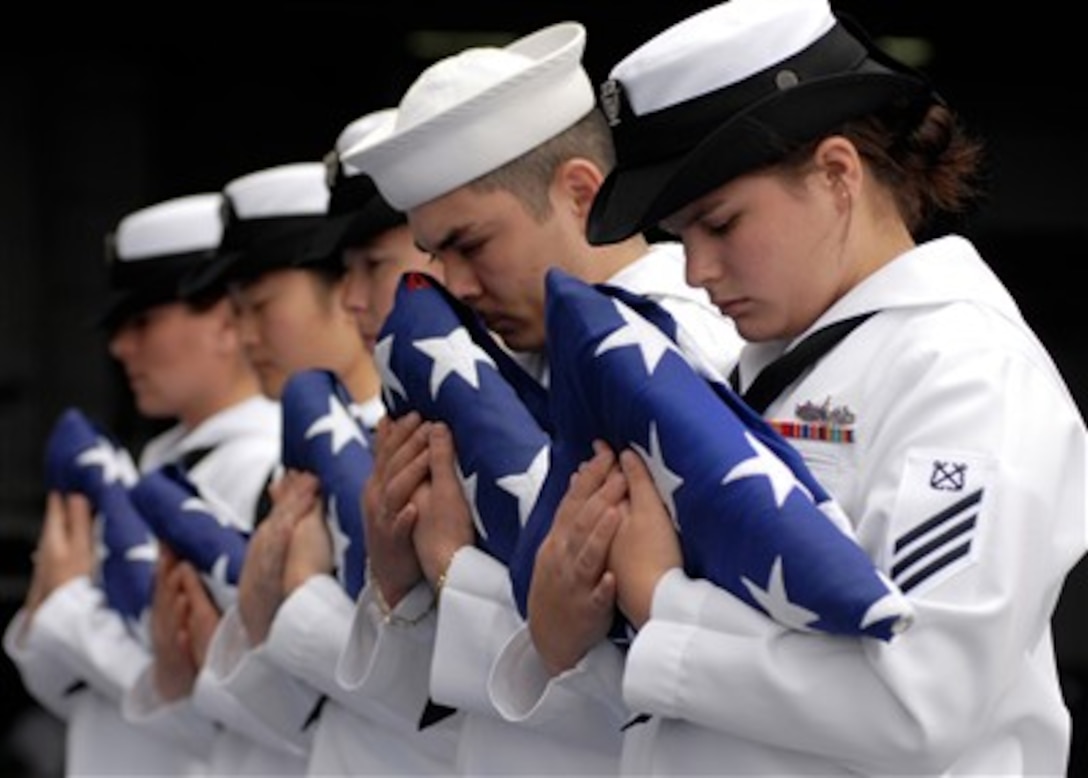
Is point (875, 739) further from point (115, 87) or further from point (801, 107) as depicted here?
point (115, 87)

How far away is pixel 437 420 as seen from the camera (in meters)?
4.29

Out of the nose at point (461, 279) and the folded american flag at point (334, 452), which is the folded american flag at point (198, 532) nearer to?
the folded american flag at point (334, 452)

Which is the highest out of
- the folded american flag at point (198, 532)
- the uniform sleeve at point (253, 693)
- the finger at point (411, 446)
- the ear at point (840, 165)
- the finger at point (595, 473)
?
the ear at point (840, 165)

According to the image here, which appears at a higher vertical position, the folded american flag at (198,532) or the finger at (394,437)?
the finger at (394,437)

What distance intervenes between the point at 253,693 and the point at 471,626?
4.12ft

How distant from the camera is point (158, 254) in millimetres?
6875

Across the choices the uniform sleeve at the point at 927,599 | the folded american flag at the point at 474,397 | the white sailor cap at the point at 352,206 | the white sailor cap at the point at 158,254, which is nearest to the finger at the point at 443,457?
the folded american flag at the point at 474,397

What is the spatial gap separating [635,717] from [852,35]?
0.78m

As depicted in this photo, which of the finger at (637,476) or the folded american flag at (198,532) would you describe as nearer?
the finger at (637,476)

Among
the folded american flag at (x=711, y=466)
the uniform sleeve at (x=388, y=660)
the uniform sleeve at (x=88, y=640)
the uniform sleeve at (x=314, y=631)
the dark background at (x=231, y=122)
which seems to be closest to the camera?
the folded american flag at (x=711, y=466)

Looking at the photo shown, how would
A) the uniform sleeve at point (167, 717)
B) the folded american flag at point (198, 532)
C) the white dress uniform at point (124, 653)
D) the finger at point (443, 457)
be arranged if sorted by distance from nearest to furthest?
the finger at point (443, 457) < the folded american flag at point (198, 532) < the uniform sleeve at point (167, 717) < the white dress uniform at point (124, 653)

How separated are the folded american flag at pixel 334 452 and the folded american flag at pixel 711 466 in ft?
3.58

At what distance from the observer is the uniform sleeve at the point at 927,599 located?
3484mm

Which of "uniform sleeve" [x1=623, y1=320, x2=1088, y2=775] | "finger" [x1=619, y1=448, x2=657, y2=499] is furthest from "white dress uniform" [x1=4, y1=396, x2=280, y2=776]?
"uniform sleeve" [x1=623, y1=320, x2=1088, y2=775]
